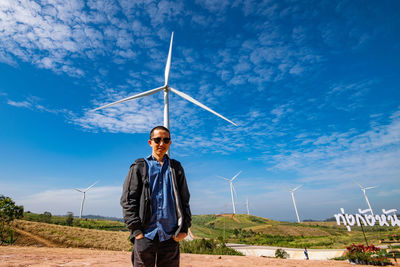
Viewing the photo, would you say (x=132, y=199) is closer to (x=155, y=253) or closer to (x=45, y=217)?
(x=155, y=253)

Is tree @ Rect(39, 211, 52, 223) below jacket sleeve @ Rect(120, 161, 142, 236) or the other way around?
the other way around

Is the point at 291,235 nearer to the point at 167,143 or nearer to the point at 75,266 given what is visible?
the point at 75,266

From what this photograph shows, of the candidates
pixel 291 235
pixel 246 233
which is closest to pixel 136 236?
pixel 246 233

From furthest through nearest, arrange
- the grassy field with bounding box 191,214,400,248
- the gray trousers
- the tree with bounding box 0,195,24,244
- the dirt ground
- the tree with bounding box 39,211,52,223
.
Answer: the tree with bounding box 39,211,52,223 < the grassy field with bounding box 191,214,400,248 < the tree with bounding box 0,195,24,244 < the dirt ground < the gray trousers

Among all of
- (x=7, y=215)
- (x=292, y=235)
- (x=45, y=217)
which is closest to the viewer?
(x=7, y=215)

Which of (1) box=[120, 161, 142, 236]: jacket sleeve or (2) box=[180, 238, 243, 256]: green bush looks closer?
(1) box=[120, 161, 142, 236]: jacket sleeve

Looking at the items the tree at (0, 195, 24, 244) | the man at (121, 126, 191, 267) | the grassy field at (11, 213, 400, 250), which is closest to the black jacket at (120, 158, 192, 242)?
the man at (121, 126, 191, 267)

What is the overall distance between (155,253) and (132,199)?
77 cm

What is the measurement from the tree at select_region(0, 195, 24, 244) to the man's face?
27178 millimetres

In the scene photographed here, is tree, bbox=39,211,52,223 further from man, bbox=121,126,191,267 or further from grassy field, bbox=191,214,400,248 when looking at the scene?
man, bbox=121,126,191,267

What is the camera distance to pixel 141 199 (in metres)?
2.89

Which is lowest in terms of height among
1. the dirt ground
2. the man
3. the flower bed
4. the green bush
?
the flower bed

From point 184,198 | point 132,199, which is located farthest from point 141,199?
point 184,198

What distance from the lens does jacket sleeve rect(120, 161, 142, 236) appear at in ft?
8.91
